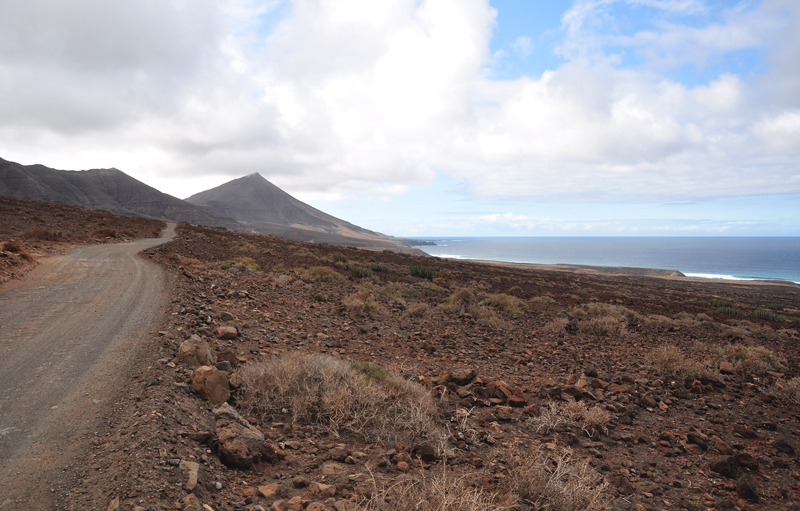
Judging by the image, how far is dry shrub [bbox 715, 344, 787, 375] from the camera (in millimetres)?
7488

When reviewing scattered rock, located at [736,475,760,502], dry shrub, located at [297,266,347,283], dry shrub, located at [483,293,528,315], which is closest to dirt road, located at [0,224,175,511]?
dry shrub, located at [297,266,347,283]

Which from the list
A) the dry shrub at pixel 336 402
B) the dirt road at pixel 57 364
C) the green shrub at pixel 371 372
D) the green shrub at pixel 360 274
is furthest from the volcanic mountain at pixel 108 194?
the dry shrub at pixel 336 402

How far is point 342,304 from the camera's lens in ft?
35.7

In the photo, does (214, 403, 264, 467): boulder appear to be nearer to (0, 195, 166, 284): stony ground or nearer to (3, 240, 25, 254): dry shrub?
(0, 195, 166, 284): stony ground

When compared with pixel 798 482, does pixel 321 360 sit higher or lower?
higher

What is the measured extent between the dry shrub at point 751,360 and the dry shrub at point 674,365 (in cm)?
110

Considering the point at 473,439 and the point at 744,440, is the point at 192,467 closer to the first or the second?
the point at 473,439

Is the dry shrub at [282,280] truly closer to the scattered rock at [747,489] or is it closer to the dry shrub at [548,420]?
the dry shrub at [548,420]

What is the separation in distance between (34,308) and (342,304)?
6529 mm

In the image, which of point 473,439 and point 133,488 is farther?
point 473,439

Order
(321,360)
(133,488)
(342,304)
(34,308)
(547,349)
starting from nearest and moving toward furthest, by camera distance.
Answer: (133,488), (321,360), (34,308), (547,349), (342,304)

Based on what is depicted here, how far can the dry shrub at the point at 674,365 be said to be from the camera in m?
6.99

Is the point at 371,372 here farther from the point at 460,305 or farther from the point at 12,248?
the point at 12,248

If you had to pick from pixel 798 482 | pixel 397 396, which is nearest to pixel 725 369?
pixel 798 482
